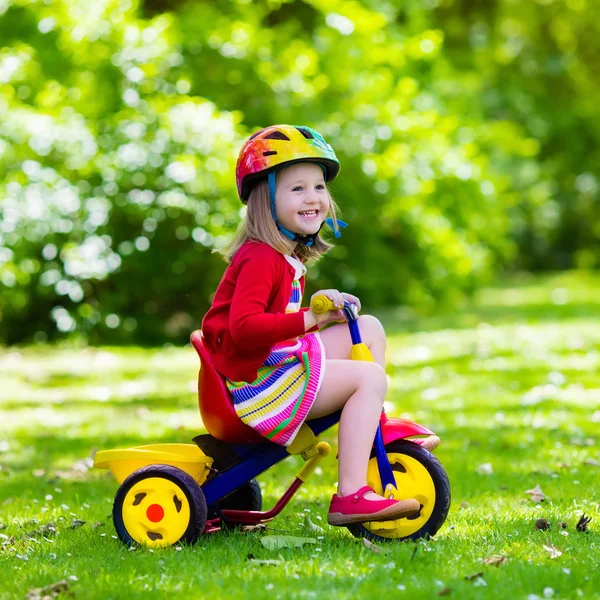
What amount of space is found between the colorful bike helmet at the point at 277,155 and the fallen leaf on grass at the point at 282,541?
1144mm

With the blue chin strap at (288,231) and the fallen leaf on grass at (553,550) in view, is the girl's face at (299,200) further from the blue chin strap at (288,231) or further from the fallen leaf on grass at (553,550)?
the fallen leaf on grass at (553,550)

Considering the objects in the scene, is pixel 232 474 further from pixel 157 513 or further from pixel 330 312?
pixel 330 312

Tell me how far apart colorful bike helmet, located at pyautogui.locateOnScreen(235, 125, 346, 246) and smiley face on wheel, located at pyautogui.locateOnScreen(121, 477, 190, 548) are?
3.56ft

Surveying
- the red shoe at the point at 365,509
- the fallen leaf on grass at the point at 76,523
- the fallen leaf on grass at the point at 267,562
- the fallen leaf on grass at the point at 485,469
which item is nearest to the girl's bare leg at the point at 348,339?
the red shoe at the point at 365,509

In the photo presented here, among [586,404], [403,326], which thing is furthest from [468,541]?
[403,326]

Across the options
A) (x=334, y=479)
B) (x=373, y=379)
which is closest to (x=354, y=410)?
(x=373, y=379)

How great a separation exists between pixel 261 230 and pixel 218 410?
706 mm

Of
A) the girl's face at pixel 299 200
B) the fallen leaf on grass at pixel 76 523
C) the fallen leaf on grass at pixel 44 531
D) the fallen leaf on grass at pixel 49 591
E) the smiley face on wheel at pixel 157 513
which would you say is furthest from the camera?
the fallen leaf on grass at pixel 76 523

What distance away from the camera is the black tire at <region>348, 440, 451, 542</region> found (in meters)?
4.14

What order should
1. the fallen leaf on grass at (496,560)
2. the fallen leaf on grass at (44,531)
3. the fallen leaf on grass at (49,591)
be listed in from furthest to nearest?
the fallen leaf on grass at (44,531) → the fallen leaf on grass at (496,560) → the fallen leaf on grass at (49,591)

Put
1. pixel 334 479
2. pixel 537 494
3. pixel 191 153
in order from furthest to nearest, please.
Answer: pixel 191 153
pixel 334 479
pixel 537 494

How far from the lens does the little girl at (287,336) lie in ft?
13.2

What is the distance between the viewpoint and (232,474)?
14.0ft

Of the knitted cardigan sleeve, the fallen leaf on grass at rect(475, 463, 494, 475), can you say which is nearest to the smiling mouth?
the knitted cardigan sleeve
